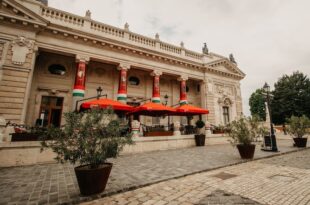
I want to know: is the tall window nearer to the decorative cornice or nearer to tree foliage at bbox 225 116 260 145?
the decorative cornice

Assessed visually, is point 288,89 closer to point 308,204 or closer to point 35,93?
point 308,204

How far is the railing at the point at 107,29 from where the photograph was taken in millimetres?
13572

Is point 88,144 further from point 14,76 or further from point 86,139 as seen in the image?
point 14,76

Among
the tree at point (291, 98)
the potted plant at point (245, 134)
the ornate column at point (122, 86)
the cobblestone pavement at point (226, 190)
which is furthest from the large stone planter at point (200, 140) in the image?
the tree at point (291, 98)

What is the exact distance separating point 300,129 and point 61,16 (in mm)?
20092

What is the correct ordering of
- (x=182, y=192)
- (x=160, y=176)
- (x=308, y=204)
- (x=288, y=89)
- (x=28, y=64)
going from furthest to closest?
(x=288, y=89) < (x=28, y=64) < (x=160, y=176) < (x=182, y=192) < (x=308, y=204)

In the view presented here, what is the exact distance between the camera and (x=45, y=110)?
1272 centimetres

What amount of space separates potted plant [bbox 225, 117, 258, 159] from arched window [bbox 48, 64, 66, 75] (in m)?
13.9

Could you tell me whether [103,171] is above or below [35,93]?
below

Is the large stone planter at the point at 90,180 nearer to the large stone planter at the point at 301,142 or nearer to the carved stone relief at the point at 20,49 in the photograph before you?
the carved stone relief at the point at 20,49

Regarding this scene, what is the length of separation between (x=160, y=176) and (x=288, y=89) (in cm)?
4253

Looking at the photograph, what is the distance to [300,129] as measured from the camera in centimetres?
1158

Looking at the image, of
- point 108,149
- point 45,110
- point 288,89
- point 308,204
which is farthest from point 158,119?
point 288,89

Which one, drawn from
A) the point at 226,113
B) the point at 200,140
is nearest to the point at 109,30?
the point at 200,140
